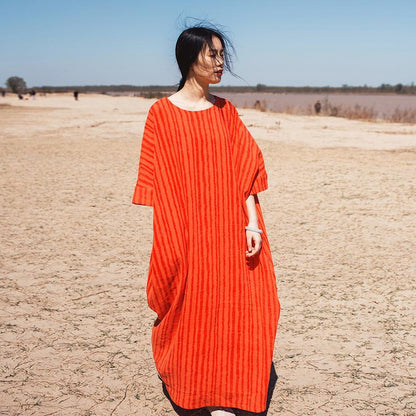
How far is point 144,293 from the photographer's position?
384cm

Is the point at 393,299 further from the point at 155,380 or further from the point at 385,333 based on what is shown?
the point at 155,380

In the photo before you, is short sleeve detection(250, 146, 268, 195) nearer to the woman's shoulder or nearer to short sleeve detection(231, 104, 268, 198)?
short sleeve detection(231, 104, 268, 198)

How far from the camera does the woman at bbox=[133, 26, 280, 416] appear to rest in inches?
80.4

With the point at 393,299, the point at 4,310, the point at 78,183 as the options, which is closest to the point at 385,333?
the point at 393,299

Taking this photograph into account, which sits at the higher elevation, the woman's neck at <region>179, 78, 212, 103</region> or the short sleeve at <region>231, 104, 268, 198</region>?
the woman's neck at <region>179, 78, 212, 103</region>

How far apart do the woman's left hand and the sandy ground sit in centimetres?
91

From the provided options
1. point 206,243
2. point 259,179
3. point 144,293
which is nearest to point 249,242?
point 206,243

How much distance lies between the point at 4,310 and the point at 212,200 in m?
2.23

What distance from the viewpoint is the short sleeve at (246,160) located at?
83.7 inches

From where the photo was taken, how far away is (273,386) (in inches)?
104

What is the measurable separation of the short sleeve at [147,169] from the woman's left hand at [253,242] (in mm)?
449

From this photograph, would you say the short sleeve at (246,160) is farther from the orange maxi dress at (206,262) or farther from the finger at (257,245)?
the finger at (257,245)

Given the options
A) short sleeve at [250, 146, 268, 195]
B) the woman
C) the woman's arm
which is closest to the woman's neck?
the woman

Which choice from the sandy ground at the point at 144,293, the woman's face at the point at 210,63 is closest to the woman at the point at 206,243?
the woman's face at the point at 210,63
